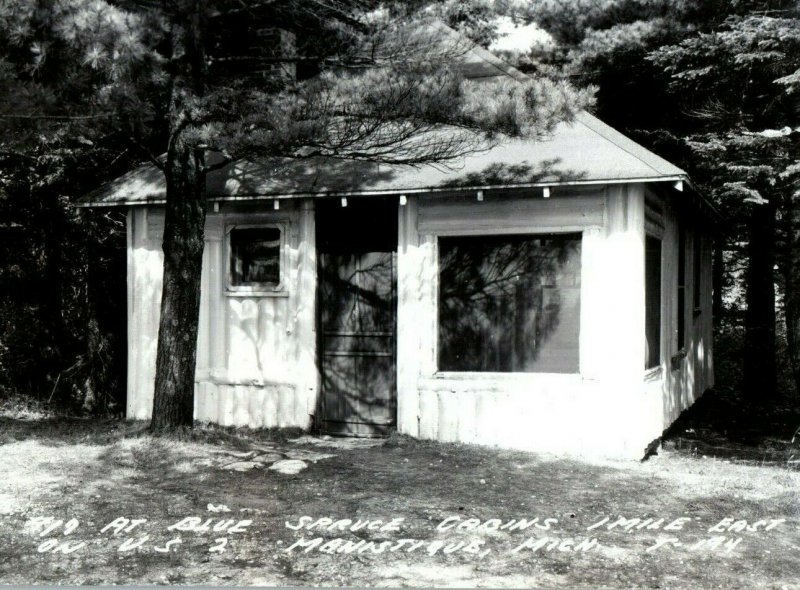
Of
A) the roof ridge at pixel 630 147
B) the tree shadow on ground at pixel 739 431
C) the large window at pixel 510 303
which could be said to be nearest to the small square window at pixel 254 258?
the large window at pixel 510 303

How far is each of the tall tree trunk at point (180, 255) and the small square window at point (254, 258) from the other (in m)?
1.28

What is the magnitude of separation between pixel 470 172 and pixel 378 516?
13.3ft

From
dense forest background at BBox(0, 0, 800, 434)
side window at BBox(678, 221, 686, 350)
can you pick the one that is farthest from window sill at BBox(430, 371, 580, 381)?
side window at BBox(678, 221, 686, 350)

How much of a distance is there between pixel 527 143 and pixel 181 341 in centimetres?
425

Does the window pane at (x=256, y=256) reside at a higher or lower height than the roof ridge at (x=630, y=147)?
lower

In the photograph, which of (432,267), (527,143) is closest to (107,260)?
(432,267)

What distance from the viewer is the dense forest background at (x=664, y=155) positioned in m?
11.2

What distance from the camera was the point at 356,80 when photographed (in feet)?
24.1

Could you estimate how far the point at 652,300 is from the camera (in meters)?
9.40

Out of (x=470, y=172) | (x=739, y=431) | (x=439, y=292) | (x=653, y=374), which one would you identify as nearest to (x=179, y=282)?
(x=439, y=292)

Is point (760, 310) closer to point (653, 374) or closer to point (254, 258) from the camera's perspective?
point (653, 374)

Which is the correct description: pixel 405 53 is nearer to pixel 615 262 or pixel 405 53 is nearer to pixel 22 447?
pixel 615 262

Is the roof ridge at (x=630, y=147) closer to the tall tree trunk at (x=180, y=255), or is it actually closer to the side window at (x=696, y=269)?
the tall tree trunk at (x=180, y=255)

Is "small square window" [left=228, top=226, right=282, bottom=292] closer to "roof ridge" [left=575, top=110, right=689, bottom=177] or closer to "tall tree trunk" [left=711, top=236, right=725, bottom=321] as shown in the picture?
"roof ridge" [left=575, top=110, right=689, bottom=177]
